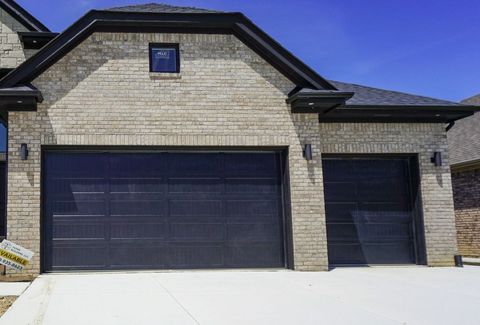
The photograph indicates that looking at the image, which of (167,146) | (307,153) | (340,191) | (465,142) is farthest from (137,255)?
(465,142)

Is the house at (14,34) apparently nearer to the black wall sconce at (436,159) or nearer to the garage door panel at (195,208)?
the garage door panel at (195,208)

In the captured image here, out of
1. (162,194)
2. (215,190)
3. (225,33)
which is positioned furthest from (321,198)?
(225,33)

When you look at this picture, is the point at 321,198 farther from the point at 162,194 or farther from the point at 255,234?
the point at 162,194

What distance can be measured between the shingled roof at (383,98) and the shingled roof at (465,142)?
339 centimetres

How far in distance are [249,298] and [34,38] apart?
10.2 meters

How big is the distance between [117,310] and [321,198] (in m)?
6.32

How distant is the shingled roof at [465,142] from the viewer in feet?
55.6

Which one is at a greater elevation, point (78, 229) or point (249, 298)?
point (78, 229)

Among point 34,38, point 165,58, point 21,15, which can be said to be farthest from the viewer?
point 21,15

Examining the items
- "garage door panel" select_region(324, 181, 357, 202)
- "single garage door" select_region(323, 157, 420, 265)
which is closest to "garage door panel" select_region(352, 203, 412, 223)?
"single garage door" select_region(323, 157, 420, 265)

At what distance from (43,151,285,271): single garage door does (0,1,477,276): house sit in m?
0.02

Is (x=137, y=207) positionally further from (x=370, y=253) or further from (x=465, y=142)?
(x=465, y=142)

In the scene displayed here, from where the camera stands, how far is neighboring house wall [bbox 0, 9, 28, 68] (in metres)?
14.7

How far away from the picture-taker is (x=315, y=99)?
12008mm
